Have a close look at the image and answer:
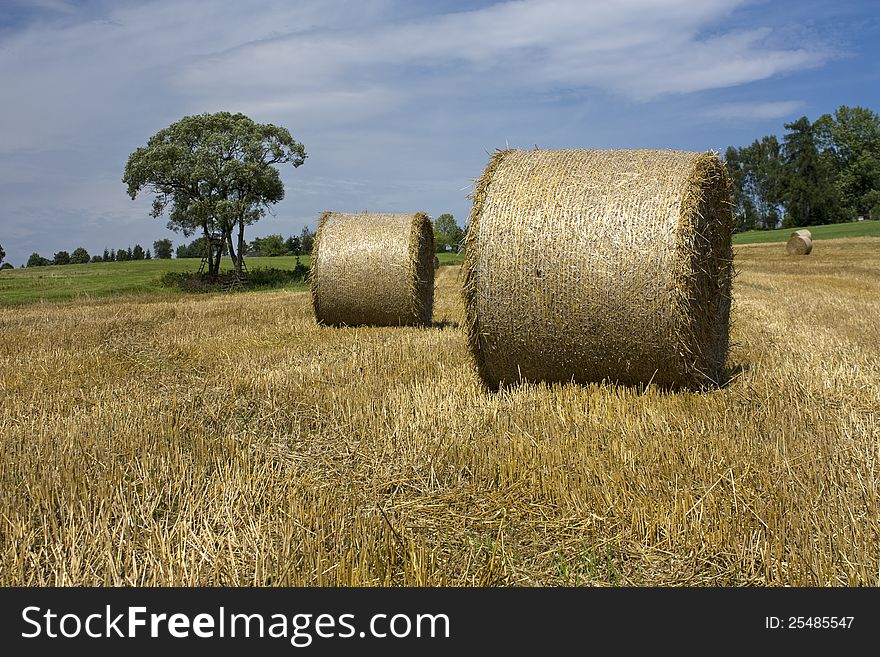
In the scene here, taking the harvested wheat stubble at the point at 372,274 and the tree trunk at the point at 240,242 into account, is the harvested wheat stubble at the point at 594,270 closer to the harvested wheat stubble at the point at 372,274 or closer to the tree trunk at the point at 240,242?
the harvested wheat stubble at the point at 372,274

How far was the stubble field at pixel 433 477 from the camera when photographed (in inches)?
123

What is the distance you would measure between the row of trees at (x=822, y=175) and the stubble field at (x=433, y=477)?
73.3 meters

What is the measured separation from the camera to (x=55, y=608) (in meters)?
2.62

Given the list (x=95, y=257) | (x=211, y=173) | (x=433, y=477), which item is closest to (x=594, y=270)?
(x=433, y=477)

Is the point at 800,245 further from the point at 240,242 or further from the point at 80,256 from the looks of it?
the point at 80,256

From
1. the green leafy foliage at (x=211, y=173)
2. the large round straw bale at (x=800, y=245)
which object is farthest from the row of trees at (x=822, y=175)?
the green leafy foliage at (x=211, y=173)

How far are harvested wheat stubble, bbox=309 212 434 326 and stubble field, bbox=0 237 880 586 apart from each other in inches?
158

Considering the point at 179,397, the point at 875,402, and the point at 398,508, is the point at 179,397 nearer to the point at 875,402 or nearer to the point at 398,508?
the point at 398,508

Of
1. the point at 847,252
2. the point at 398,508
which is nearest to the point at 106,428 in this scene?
the point at 398,508

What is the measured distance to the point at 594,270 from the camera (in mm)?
6016

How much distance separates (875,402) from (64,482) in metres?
5.46

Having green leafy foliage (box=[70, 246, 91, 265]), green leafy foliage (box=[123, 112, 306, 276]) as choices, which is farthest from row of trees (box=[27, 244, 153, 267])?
green leafy foliage (box=[123, 112, 306, 276])

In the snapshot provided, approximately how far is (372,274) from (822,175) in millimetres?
82130

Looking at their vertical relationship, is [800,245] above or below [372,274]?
below
